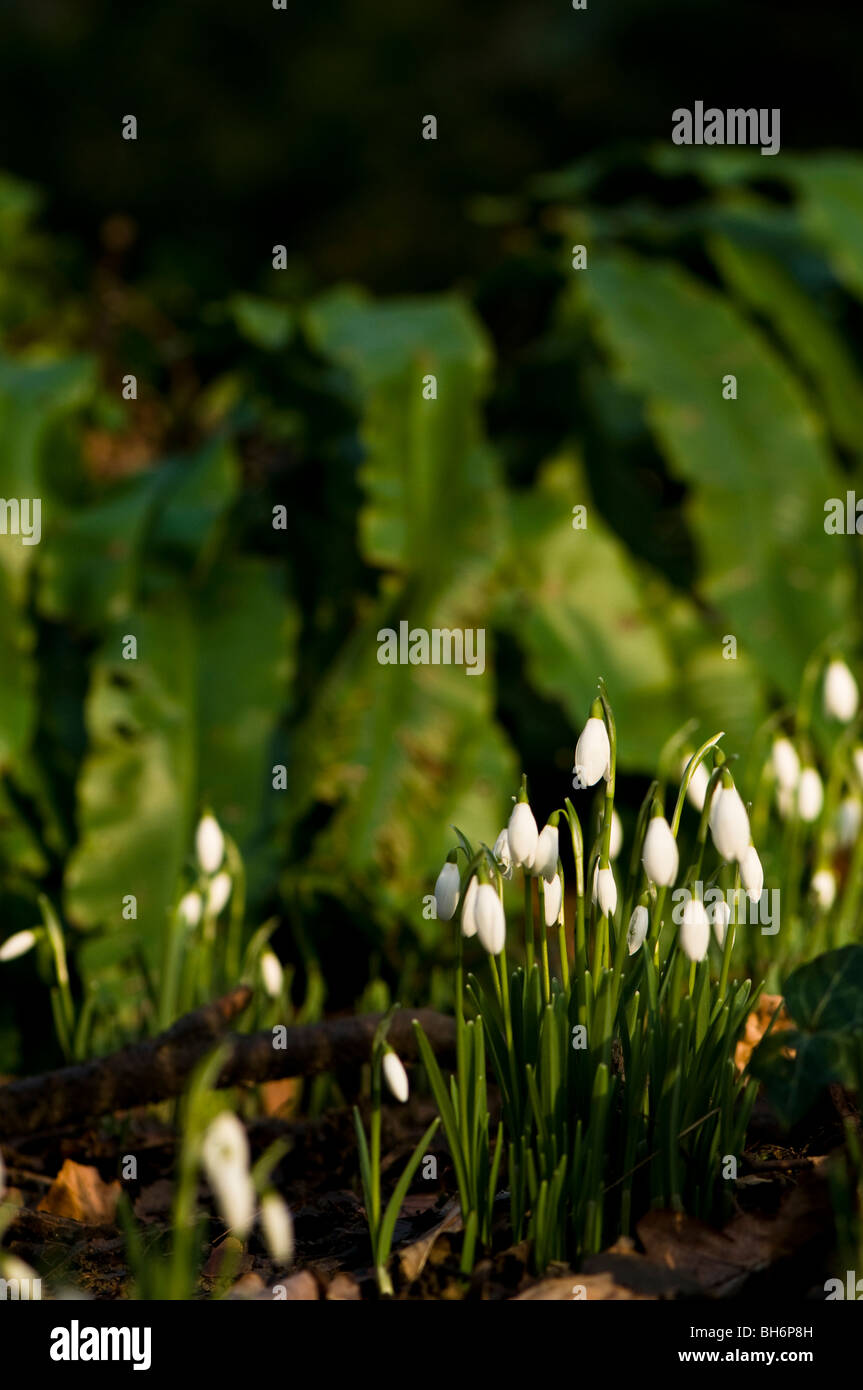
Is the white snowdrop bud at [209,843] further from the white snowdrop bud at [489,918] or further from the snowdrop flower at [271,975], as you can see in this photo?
the white snowdrop bud at [489,918]

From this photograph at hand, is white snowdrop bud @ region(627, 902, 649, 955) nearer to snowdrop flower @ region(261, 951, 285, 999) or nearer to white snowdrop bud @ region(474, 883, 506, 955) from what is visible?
white snowdrop bud @ region(474, 883, 506, 955)

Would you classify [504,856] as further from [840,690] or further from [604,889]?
[840,690]

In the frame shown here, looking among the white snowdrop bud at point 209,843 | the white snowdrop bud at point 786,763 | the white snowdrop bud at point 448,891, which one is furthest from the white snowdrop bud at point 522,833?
the white snowdrop bud at point 786,763

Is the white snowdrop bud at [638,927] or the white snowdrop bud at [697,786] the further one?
the white snowdrop bud at [697,786]

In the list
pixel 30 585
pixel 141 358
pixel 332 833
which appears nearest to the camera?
pixel 332 833
